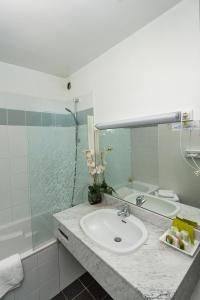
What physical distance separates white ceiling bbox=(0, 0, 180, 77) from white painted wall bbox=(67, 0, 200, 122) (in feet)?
0.28

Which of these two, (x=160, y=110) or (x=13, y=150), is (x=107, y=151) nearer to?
(x=160, y=110)

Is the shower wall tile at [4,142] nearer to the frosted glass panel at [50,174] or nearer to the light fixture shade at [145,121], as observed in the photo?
the frosted glass panel at [50,174]

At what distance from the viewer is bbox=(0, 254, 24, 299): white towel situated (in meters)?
1.15

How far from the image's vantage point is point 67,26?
1.16 metres

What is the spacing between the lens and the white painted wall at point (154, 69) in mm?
957

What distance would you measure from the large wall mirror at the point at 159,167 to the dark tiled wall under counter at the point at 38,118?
16.8 inches

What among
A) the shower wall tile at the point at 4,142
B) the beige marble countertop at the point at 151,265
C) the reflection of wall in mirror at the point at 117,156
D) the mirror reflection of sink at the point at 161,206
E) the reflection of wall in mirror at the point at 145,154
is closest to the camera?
the beige marble countertop at the point at 151,265

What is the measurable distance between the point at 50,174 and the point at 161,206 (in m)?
1.02

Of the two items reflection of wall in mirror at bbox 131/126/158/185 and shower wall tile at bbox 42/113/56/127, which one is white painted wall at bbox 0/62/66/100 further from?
reflection of wall in mirror at bbox 131/126/158/185

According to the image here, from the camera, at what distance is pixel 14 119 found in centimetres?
169

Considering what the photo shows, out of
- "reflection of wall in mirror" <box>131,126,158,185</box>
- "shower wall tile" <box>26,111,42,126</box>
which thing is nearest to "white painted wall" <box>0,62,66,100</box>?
"shower wall tile" <box>26,111,42,126</box>

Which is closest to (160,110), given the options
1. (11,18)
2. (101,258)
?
(101,258)

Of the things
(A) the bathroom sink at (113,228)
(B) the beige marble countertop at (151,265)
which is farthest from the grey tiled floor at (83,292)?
(B) the beige marble countertop at (151,265)

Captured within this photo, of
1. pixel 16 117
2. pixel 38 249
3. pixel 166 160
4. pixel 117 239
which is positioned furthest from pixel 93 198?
pixel 16 117
